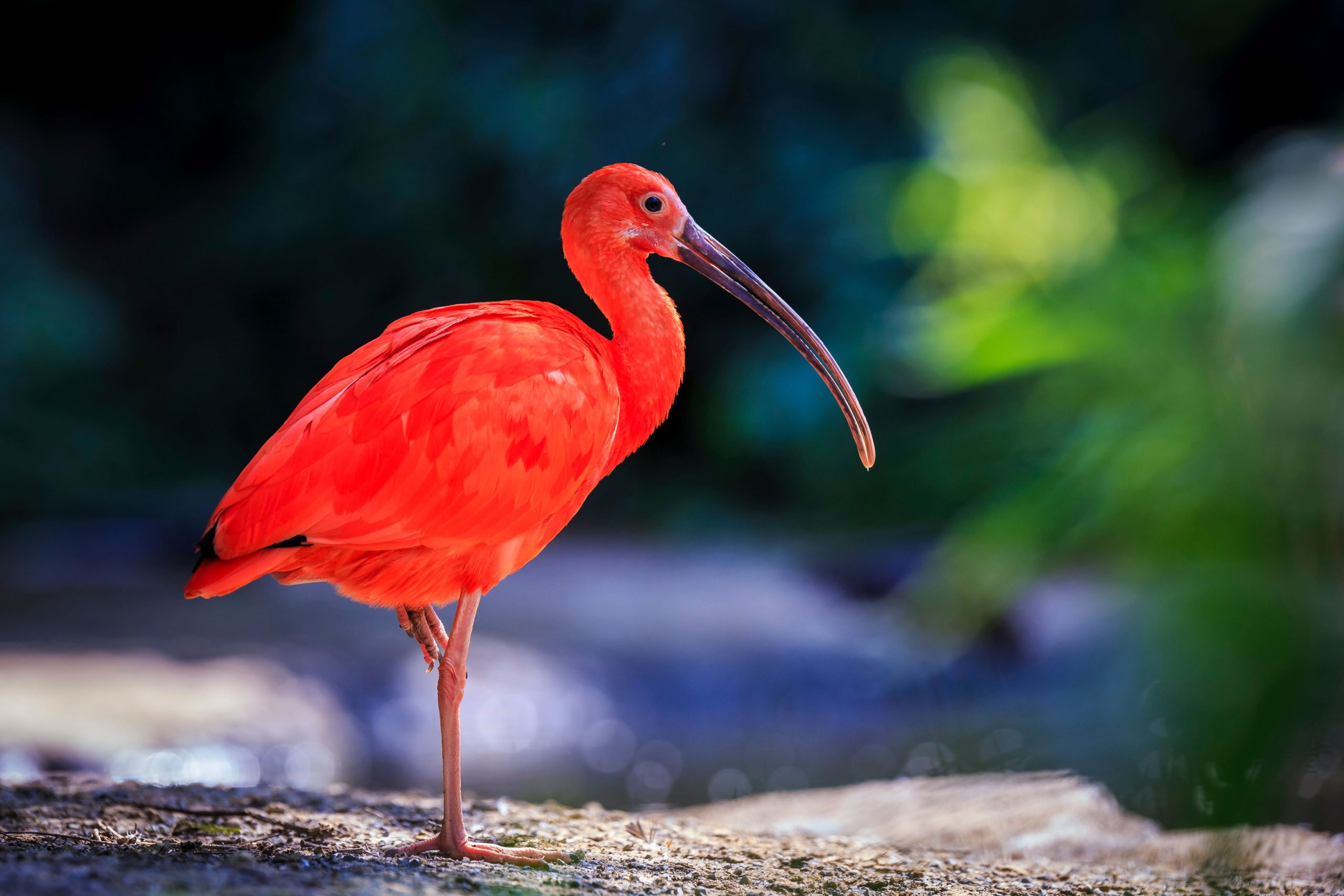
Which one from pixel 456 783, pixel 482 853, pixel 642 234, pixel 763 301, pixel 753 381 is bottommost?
pixel 482 853

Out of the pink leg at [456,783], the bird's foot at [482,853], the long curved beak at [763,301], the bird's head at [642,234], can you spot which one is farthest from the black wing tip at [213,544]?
the long curved beak at [763,301]

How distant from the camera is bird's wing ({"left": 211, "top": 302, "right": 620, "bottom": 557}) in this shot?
7.80ft

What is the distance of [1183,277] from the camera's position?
3.23m

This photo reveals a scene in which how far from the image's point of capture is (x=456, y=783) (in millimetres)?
2422

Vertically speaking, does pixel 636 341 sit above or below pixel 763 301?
below

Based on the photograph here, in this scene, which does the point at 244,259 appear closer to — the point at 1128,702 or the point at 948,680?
the point at 948,680

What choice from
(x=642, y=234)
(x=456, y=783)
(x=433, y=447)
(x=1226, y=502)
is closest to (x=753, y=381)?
(x=642, y=234)

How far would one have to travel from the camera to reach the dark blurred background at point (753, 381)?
0.96 meters

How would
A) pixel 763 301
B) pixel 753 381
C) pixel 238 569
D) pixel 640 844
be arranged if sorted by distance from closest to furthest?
pixel 238 569, pixel 640 844, pixel 763 301, pixel 753 381

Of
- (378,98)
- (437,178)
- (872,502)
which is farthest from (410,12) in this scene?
(872,502)

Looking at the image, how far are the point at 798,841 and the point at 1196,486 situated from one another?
2.32m

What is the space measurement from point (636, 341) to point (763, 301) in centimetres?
38

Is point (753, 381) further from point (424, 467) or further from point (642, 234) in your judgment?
point (424, 467)

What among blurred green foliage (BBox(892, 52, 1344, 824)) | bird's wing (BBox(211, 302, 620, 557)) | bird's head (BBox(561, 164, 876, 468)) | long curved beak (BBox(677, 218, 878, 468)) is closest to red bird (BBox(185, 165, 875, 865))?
bird's wing (BBox(211, 302, 620, 557))
